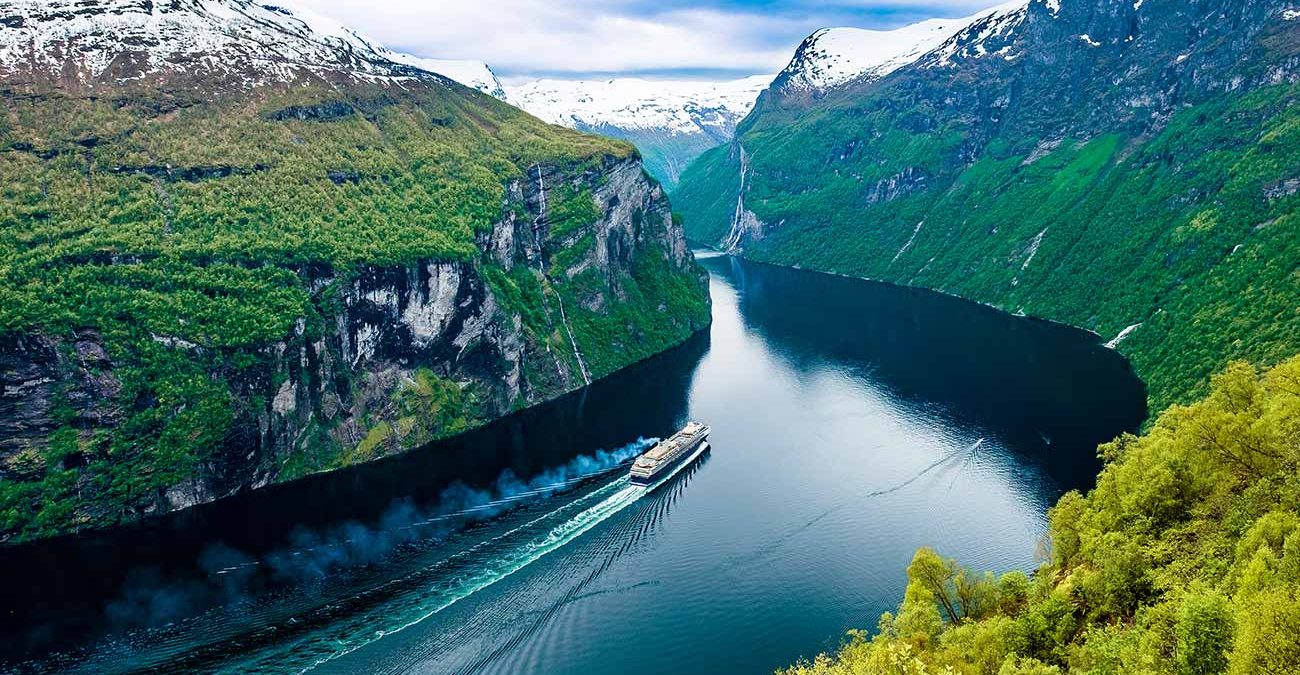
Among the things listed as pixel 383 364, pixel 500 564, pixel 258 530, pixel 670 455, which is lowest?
pixel 500 564

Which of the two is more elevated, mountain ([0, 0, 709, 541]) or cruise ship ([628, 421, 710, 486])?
mountain ([0, 0, 709, 541])

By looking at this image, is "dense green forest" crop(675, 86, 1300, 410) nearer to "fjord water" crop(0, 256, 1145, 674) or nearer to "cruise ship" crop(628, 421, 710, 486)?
"fjord water" crop(0, 256, 1145, 674)

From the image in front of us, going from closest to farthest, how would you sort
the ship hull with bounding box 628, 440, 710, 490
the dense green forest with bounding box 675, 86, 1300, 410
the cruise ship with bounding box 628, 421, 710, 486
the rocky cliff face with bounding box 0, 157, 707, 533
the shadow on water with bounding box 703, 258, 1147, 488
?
the rocky cliff face with bounding box 0, 157, 707, 533 → the ship hull with bounding box 628, 440, 710, 490 → the cruise ship with bounding box 628, 421, 710, 486 → the shadow on water with bounding box 703, 258, 1147, 488 → the dense green forest with bounding box 675, 86, 1300, 410

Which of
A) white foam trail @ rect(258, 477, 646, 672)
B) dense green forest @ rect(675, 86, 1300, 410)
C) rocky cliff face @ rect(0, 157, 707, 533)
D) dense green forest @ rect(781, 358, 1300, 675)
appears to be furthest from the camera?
dense green forest @ rect(675, 86, 1300, 410)

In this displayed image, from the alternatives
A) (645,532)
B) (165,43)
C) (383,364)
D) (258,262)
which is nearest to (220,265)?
(258,262)

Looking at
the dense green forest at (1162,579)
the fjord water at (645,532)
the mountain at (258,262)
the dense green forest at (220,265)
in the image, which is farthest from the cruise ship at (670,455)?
the dense green forest at (1162,579)

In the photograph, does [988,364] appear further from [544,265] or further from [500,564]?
[500,564]

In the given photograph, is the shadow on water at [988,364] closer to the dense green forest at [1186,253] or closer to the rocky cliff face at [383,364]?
the dense green forest at [1186,253]

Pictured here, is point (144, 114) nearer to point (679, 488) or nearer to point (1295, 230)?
point (679, 488)

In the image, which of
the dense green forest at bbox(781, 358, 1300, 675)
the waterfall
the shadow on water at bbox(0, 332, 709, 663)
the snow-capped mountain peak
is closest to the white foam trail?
the shadow on water at bbox(0, 332, 709, 663)
